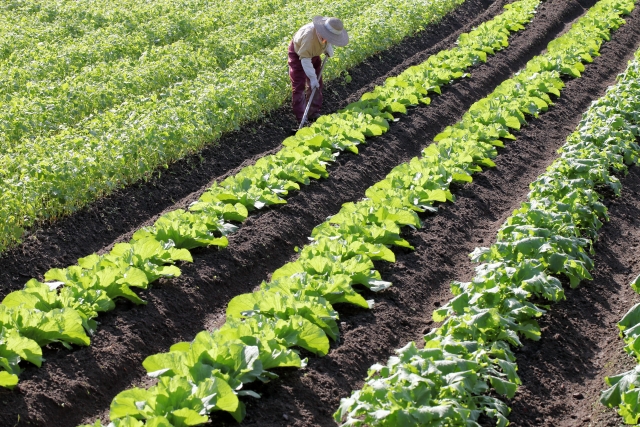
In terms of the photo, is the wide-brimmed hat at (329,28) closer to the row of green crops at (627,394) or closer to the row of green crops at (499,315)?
the row of green crops at (499,315)

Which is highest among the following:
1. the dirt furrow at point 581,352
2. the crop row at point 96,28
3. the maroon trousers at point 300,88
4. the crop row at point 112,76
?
the crop row at point 96,28

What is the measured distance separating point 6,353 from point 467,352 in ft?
10.4

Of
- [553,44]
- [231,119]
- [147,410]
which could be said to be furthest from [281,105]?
[147,410]

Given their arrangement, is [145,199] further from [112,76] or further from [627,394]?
[627,394]

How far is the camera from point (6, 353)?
224 inches

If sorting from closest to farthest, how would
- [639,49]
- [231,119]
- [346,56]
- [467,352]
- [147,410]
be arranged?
[147,410], [467,352], [231,119], [346,56], [639,49]

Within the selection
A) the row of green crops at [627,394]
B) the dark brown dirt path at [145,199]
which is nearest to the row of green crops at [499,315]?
the row of green crops at [627,394]

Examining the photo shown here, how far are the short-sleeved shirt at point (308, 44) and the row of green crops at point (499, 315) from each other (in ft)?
12.4

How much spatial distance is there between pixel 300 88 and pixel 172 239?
4.67m

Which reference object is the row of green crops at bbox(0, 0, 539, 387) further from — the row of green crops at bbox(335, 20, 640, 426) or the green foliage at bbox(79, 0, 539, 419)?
the row of green crops at bbox(335, 20, 640, 426)

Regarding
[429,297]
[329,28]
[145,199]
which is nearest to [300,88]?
[329,28]

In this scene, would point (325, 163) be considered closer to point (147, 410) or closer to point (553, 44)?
point (147, 410)

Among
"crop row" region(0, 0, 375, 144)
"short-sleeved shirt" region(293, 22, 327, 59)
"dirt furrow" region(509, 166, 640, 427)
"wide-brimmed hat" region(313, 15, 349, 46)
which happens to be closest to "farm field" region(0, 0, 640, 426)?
"dirt furrow" region(509, 166, 640, 427)

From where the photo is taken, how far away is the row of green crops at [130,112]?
863cm
